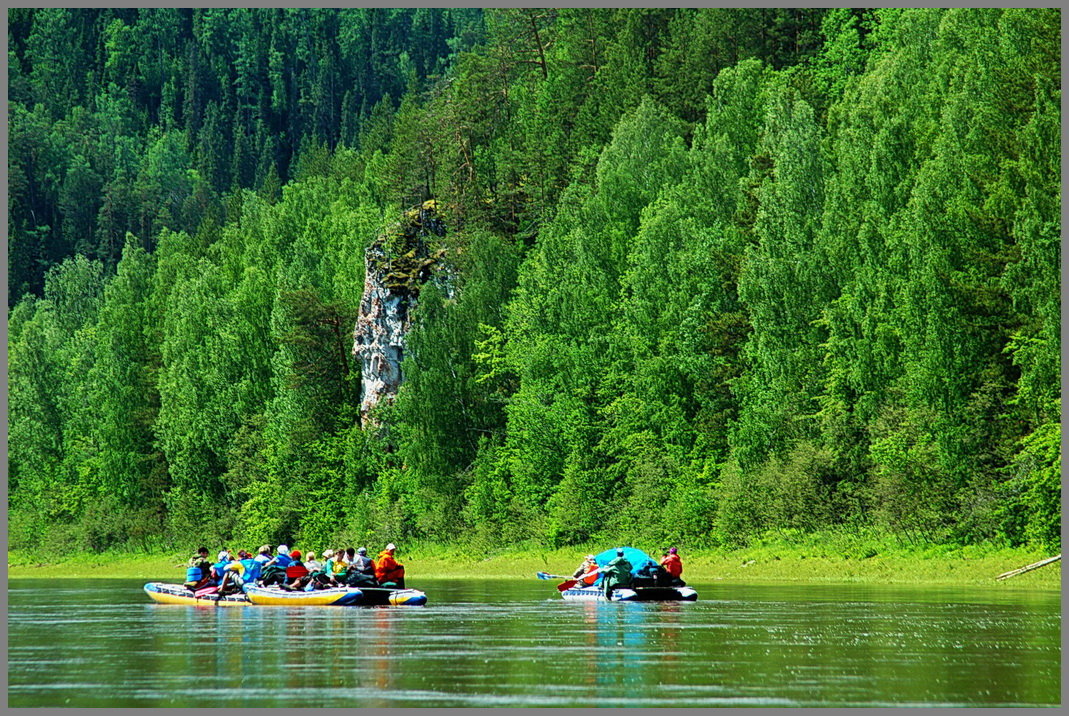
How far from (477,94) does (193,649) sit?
7858 centimetres

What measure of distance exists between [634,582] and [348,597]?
910 centimetres

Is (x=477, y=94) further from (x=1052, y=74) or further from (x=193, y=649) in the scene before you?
(x=193, y=649)

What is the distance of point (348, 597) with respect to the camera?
177ft

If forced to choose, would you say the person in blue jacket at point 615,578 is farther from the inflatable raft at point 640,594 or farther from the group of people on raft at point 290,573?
the group of people on raft at point 290,573

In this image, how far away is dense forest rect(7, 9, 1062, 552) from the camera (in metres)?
61.9

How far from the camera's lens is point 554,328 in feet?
280

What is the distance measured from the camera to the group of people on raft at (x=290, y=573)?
5578cm

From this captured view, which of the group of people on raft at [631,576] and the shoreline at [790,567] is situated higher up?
the group of people on raft at [631,576]

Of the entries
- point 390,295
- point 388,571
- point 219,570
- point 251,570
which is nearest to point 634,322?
point 390,295

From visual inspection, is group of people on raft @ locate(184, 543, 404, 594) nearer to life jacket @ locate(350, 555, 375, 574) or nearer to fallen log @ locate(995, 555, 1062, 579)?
life jacket @ locate(350, 555, 375, 574)

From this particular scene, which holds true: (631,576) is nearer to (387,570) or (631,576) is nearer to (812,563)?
(387,570)

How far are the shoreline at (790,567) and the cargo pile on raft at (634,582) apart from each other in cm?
744

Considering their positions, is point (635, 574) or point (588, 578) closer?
point (635, 574)

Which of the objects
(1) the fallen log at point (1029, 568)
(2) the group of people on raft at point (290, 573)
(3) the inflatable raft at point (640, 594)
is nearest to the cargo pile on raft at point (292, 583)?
(2) the group of people on raft at point (290, 573)
